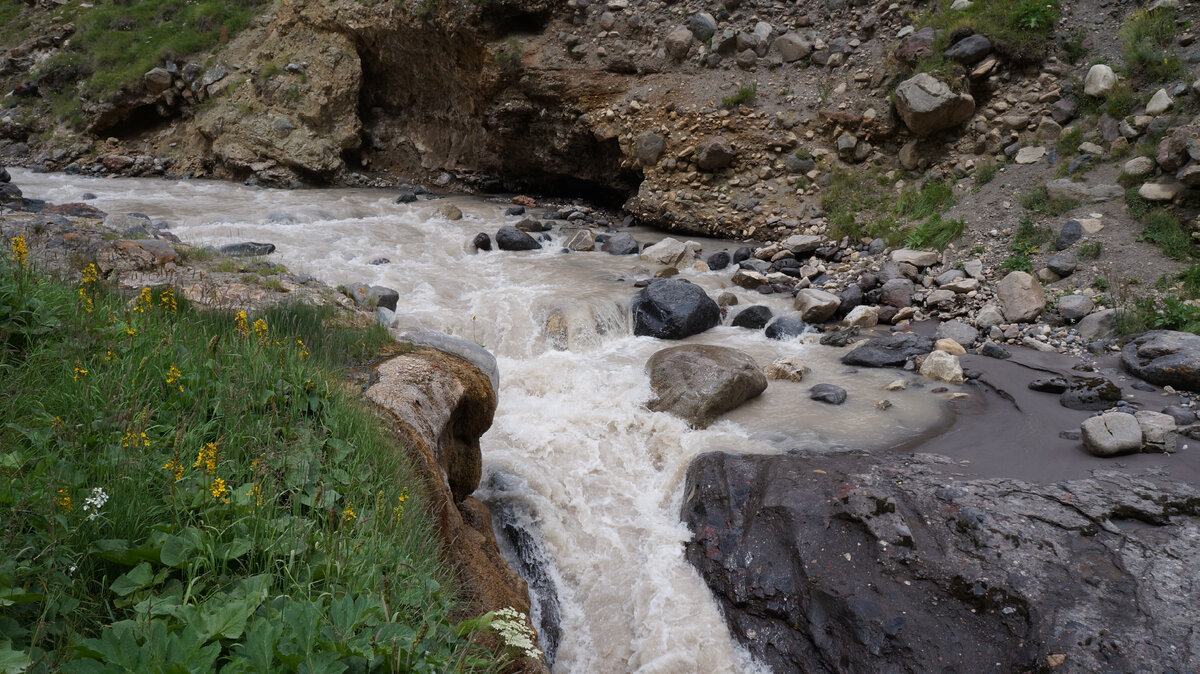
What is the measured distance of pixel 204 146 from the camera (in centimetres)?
1784

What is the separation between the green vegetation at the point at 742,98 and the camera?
12852 millimetres

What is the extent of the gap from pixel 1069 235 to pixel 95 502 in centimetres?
1030

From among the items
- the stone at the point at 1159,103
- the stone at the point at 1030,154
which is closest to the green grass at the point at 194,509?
the stone at the point at 1030,154

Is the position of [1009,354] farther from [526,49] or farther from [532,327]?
[526,49]

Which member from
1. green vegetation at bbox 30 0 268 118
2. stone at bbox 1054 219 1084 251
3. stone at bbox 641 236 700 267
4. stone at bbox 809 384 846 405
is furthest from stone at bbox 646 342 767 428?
green vegetation at bbox 30 0 268 118

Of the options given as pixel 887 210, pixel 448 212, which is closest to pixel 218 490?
pixel 887 210

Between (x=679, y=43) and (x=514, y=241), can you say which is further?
(x=679, y=43)

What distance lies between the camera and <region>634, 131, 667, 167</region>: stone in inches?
514

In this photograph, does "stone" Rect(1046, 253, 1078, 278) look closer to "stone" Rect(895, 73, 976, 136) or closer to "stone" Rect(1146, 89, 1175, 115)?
"stone" Rect(1146, 89, 1175, 115)

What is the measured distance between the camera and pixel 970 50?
10.8 metres

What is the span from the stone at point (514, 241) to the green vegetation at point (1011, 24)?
7.47 metres

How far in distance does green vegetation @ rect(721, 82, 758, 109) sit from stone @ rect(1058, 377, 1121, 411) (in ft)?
27.6

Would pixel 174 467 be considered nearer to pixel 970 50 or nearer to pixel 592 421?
pixel 592 421

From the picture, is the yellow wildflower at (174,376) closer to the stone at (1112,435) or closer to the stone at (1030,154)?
the stone at (1112,435)
